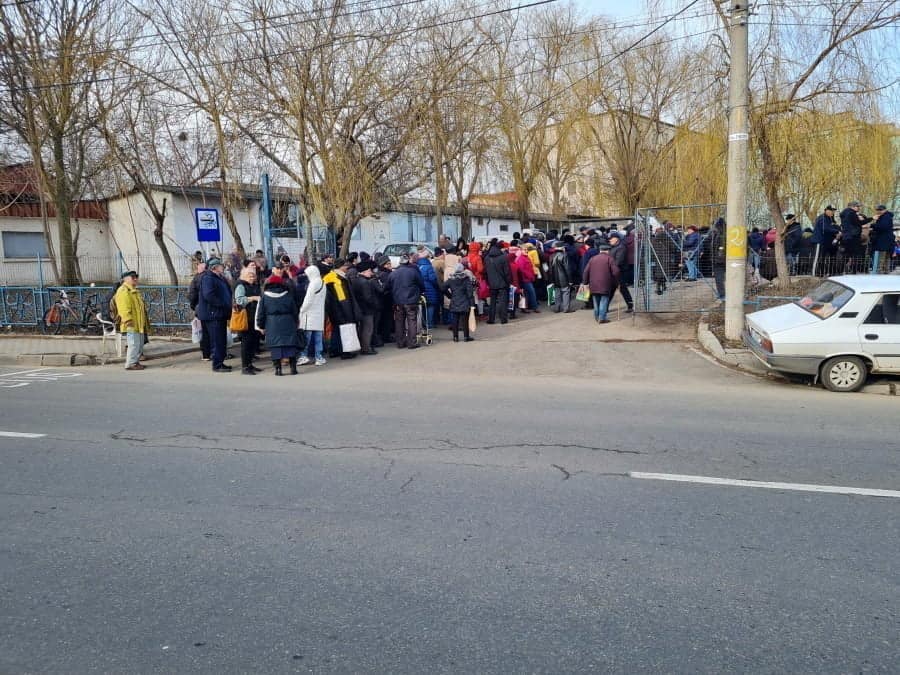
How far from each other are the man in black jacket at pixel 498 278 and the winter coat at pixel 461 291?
1698 millimetres

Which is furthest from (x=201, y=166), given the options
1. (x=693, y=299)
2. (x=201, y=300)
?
(x=693, y=299)

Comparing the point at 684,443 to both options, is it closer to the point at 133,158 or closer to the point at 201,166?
the point at 133,158

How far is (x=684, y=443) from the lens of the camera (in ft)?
21.2

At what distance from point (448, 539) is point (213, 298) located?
310 inches

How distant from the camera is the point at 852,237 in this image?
1434 cm

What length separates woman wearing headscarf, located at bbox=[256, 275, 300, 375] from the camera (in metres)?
10.5

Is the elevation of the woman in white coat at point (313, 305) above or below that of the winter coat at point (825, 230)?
below

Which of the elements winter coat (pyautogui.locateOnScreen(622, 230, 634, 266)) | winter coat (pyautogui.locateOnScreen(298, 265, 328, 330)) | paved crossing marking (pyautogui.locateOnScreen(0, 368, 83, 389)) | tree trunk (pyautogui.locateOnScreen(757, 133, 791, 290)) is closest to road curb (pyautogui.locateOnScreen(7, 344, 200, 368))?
paved crossing marking (pyautogui.locateOnScreen(0, 368, 83, 389))

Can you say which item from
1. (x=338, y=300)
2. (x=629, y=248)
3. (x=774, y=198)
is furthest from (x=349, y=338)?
(x=774, y=198)

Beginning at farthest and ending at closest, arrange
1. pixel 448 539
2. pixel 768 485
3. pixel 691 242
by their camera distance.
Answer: pixel 691 242 → pixel 768 485 → pixel 448 539

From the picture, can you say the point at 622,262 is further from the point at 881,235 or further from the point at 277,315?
the point at 277,315

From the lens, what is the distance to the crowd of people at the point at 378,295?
35.8ft

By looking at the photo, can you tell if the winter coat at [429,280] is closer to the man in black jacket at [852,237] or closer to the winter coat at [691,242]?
the winter coat at [691,242]

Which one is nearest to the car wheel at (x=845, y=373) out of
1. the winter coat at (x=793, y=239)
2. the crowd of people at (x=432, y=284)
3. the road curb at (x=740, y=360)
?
the road curb at (x=740, y=360)
